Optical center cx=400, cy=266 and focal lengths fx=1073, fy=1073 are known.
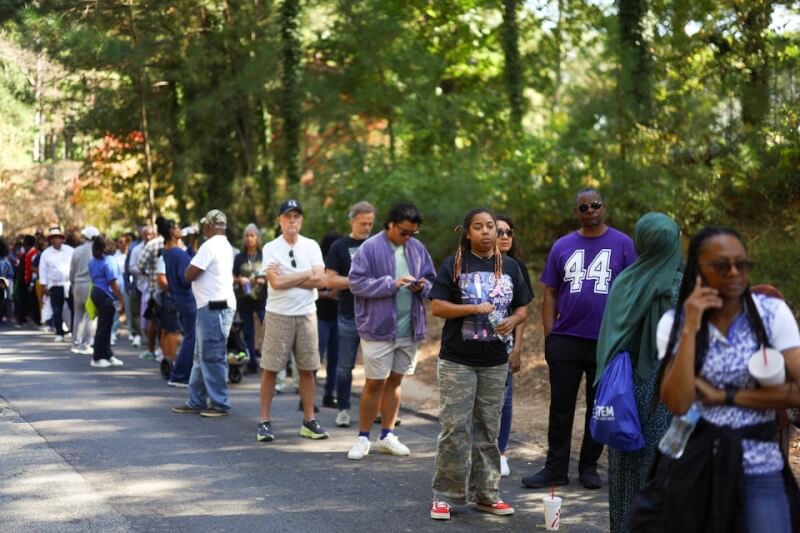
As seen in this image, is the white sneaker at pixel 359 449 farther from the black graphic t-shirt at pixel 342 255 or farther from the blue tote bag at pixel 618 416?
the blue tote bag at pixel 618 416

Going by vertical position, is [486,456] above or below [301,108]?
below

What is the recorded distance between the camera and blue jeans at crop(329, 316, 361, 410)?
1059 cm

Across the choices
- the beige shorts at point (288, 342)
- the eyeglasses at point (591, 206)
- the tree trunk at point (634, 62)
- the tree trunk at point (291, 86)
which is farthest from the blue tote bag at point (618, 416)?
the tree trunk at point (291, 86)

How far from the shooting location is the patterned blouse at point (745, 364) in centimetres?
406

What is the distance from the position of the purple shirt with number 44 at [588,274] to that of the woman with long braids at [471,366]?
89cm

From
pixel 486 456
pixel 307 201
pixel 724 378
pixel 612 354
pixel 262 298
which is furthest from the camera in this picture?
pixel 307 201

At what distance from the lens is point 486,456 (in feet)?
22.8

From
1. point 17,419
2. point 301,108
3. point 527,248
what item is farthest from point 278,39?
point 17,419

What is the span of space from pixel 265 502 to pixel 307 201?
15.3m

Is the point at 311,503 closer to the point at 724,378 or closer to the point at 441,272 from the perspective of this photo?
the point at 441,272

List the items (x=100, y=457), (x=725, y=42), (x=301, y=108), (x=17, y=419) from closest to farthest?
(x=100, y=457), (x=17, y=419), (x=725, y=42), (x=301, y=108)

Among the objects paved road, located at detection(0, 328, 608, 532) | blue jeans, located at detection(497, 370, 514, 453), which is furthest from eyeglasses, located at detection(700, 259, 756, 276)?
blue jeans, located at detection(497, 370, 514, 453)

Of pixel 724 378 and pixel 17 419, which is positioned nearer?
pixel 724 378

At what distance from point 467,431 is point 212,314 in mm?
4632
